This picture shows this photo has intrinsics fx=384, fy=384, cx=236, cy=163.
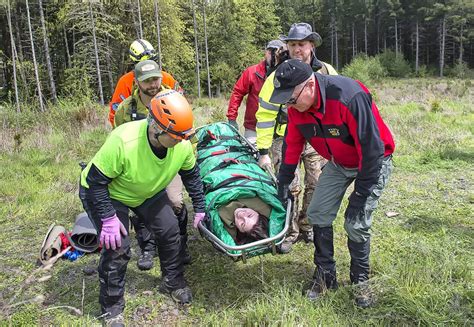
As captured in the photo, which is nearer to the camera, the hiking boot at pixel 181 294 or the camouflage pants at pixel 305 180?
the hiking boot at pixel 181 294

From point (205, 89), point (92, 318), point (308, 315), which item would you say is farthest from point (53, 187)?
point (205, 89)

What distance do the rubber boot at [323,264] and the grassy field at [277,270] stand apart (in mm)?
152

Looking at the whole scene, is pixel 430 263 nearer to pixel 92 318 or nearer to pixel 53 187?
pixel 92 318

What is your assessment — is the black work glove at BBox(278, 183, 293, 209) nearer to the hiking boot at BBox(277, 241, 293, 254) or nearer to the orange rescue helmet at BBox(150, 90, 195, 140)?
the hiking boot at BBox(277, 241, 293, 254)

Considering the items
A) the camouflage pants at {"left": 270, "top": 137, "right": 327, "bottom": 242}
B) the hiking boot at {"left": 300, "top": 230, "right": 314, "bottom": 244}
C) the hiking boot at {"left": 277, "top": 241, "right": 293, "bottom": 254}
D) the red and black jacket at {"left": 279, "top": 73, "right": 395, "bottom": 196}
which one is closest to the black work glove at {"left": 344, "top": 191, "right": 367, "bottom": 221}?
the red and black jacket at {"left": 279, "top": 73, "right": 395, "bottom": 196}

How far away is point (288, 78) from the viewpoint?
268 cm

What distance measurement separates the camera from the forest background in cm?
2512

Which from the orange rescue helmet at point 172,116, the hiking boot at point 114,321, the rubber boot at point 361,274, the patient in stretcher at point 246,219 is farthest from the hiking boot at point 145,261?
the rubber boot at point 361,274

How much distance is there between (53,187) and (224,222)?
4038 mm

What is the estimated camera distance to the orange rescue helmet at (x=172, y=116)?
2807mm

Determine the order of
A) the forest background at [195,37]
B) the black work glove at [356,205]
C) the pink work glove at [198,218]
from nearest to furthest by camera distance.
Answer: the black work glove at [356,205]
the pink work glove at [198,218]
the forest background at [195,37]

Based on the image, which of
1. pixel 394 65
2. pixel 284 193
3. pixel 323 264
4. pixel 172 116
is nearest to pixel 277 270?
pixel 323 264

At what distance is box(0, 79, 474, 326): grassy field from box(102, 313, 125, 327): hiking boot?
135 millimetres

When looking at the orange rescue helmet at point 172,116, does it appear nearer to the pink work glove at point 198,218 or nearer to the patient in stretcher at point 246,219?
the pink work glove at point 198,218
